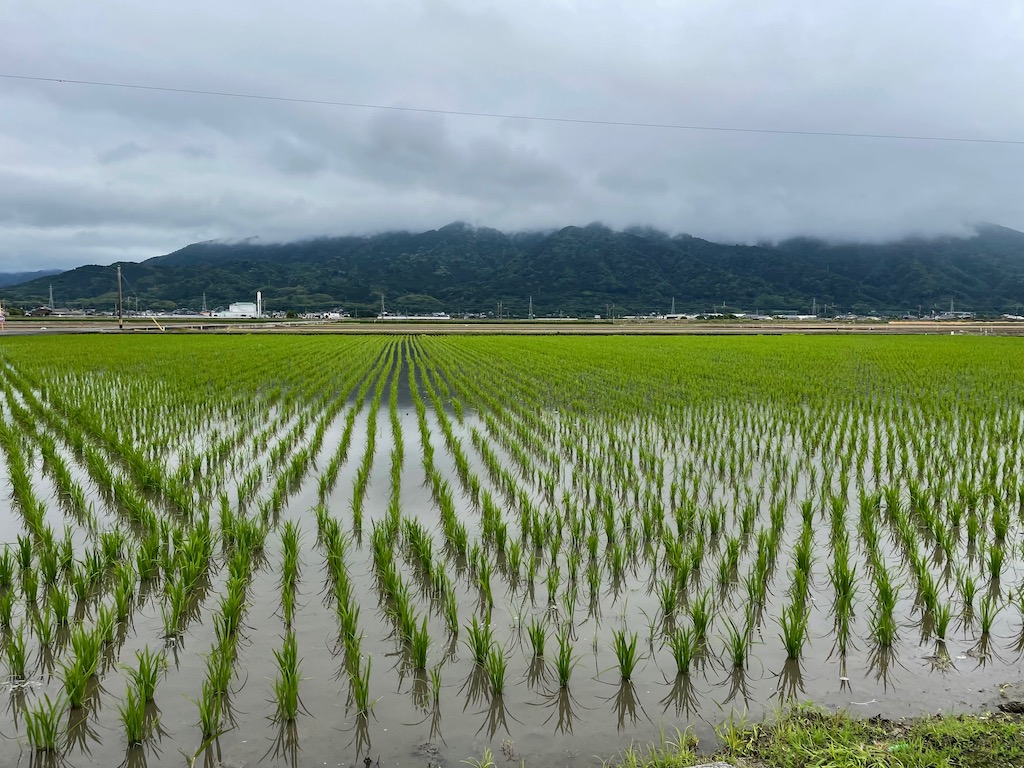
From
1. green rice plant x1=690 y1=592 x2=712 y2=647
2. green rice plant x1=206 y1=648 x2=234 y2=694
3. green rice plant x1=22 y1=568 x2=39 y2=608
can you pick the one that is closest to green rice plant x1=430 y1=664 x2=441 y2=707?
green rice plant x1=206 y1=648 x2=234 y2=694

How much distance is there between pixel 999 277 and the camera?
193 metres

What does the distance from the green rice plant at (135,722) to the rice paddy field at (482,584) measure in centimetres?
1

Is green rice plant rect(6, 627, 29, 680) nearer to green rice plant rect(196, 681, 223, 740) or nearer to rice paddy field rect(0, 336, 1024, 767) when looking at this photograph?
rice paddy field rect(0, 336, 1024, 767)

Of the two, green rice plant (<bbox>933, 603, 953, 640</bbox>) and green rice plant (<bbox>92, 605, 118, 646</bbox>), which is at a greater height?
green rice plant (<bbox>92, 605, 118, 646</bbox>)

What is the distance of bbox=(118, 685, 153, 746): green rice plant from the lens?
8.77 feet

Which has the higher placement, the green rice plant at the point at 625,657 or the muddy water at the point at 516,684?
the green rice plant at the point at 625,657

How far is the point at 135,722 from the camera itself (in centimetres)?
269

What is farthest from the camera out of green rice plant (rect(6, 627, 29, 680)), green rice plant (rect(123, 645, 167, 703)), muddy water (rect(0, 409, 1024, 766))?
green rice plant (rect(6, 627, 29, 680))

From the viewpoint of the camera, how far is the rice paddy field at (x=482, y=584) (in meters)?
2.87

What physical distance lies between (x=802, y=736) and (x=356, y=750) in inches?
70.1

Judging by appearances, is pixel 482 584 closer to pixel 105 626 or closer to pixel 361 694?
pixel 361 694

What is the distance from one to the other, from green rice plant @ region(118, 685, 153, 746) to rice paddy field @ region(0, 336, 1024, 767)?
12 mm

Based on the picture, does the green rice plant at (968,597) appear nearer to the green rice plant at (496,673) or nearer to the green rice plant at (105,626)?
the green rice plant at (496,673)

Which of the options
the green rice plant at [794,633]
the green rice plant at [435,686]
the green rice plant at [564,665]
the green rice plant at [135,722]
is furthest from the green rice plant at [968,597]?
the green rice plant at [135,722]
